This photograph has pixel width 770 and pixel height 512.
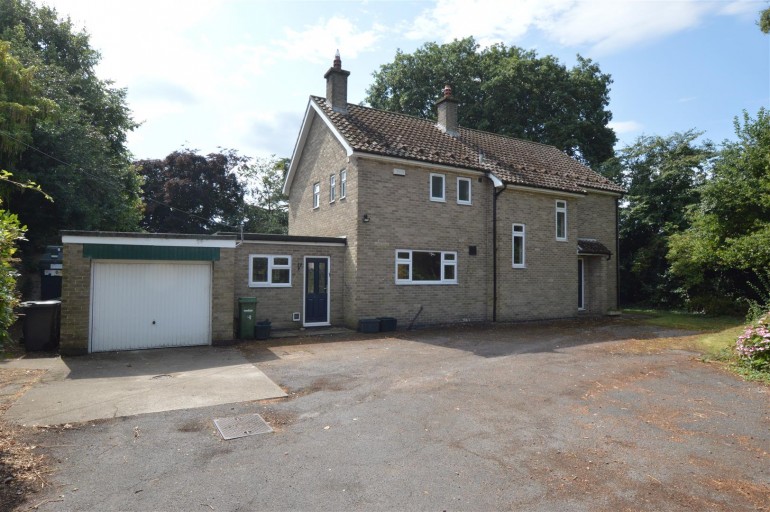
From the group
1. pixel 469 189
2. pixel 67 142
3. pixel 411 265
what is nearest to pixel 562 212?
pixel 469 189

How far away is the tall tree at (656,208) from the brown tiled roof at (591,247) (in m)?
4.26

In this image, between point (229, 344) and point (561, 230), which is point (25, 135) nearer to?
point (229, 344)

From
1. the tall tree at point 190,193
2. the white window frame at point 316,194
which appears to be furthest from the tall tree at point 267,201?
the white window frame at point 316,194

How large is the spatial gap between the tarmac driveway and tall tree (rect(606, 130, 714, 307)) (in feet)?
52.7

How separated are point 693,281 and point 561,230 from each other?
676 centimetres

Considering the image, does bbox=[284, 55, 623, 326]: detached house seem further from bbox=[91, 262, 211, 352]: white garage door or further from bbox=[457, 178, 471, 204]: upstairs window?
bbox=[91, 262, 211, 352]: white garage door

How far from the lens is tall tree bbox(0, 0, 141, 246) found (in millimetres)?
15781

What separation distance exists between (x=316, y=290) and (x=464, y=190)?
688cm

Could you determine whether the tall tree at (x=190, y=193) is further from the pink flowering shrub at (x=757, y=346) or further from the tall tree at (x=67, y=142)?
the pink flowering shrub at (x=757, y=346)

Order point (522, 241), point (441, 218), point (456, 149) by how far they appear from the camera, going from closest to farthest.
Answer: point (441, 218), point (456, 149), point (522, 241)

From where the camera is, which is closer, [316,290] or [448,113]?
[316,290]

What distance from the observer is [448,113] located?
63.1 feet

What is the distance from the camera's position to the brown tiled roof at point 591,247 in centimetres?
1994

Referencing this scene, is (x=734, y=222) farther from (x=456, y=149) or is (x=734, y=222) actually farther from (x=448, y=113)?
A: (x=448, y=113)
